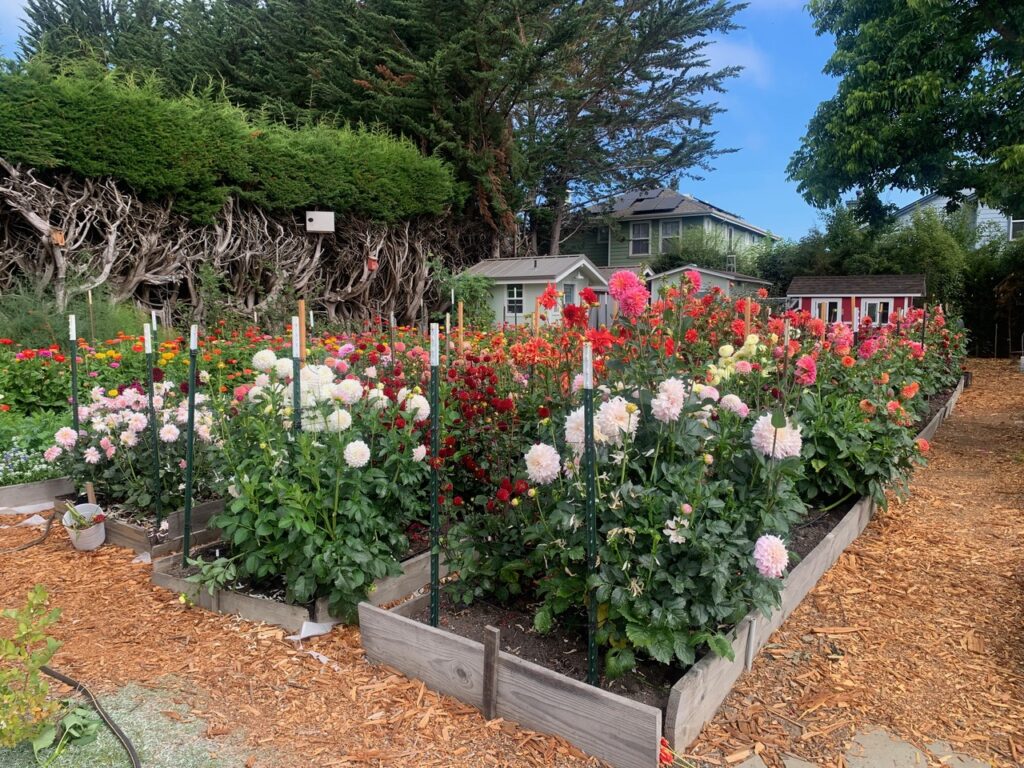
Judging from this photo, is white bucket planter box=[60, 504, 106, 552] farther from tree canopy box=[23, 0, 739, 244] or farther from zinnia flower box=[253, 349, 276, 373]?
tree canopy box=[23, 0, 739, 244]

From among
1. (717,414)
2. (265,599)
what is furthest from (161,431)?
(717,414)

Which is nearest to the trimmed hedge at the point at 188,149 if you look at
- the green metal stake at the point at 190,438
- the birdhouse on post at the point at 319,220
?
the birdhouse on post at the point at 319,220

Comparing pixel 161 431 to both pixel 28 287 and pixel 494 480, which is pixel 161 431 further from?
pixel 28 287

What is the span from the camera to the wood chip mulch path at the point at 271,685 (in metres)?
1.90

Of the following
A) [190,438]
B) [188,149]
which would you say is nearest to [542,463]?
[190,438]

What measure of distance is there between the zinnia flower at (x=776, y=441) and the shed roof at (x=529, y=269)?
11.3m

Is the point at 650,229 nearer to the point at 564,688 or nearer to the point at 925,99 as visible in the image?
the point at 925,99

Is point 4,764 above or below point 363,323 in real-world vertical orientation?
below

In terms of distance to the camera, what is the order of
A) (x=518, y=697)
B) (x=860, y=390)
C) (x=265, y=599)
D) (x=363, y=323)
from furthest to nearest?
(x=363, y=323)
(x=860, y=390)
(x=265, y=599)
(x=518, y=697)

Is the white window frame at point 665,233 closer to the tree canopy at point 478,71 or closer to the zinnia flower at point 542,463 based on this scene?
the tree canopy at point 478,71

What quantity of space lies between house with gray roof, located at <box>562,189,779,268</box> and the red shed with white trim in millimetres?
4993

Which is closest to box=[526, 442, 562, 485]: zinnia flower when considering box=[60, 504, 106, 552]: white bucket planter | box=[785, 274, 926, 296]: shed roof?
box=[60, 504, 106, 552]: white bucket planter

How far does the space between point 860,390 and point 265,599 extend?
11.6 ft

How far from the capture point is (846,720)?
2.10m
